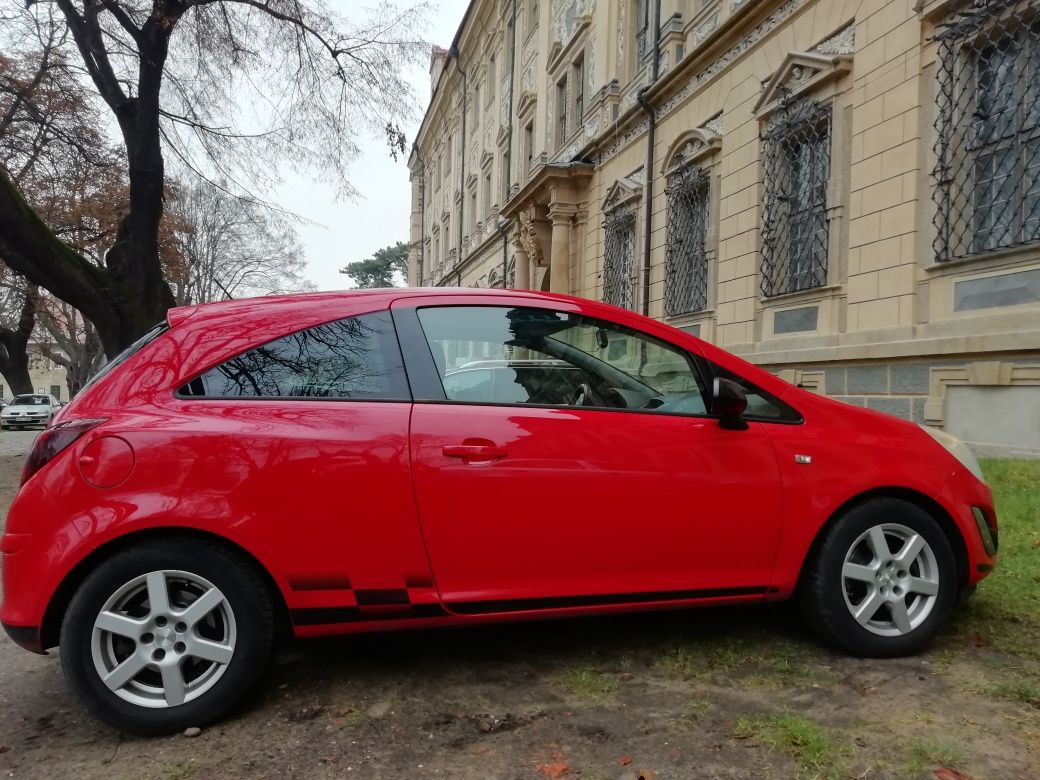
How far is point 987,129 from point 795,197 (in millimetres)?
2793

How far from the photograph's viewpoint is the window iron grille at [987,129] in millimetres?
6648

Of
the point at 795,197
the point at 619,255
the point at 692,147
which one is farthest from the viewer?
the point at 619,255

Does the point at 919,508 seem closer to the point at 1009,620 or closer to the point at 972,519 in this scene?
the point at 972,519

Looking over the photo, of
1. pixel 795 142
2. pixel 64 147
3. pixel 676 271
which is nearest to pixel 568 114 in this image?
pixel 676 271

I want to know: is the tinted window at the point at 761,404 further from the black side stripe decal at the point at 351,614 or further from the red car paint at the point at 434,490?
the black side stripe decal at the point at 351,614

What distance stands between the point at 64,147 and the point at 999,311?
54.2 feet

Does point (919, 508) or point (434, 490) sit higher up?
point (434, 490)

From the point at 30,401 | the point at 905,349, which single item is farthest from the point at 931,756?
the point at 30,401

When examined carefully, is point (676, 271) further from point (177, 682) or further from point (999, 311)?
point (177, 682)

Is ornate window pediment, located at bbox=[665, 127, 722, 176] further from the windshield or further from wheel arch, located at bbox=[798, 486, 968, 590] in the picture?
the windshield

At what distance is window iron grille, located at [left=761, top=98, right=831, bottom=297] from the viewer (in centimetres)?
923

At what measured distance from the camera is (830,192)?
8867mm

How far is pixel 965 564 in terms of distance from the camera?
3.12 meters

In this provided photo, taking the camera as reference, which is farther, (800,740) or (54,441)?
(54,441)
